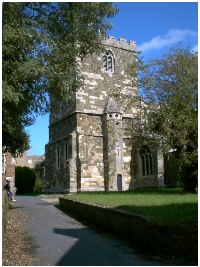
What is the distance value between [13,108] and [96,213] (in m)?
4.75

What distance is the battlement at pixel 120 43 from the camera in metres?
30.1

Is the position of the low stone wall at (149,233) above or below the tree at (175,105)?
below

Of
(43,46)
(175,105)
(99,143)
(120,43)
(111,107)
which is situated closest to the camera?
(43,46)

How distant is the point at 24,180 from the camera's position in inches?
1678

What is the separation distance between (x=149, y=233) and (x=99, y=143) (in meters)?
19.8

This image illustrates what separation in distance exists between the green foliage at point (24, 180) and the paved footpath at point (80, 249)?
32316 millimetres

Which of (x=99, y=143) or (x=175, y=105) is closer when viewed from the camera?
(x=175, y=105)

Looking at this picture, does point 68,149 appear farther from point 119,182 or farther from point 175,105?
point 175,105

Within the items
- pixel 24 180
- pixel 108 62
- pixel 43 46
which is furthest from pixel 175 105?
pixel 24 180

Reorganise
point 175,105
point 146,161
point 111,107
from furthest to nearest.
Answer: point 146,161
point 111,107
point 175,105

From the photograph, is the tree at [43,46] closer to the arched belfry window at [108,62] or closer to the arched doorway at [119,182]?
the arched doorway at [119,182]

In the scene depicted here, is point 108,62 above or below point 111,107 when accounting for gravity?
above

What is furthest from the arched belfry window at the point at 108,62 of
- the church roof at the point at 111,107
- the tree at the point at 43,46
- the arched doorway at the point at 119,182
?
the tree at the point at 43,46

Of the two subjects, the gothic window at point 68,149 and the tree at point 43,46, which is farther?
the gothic window at point 68,149
